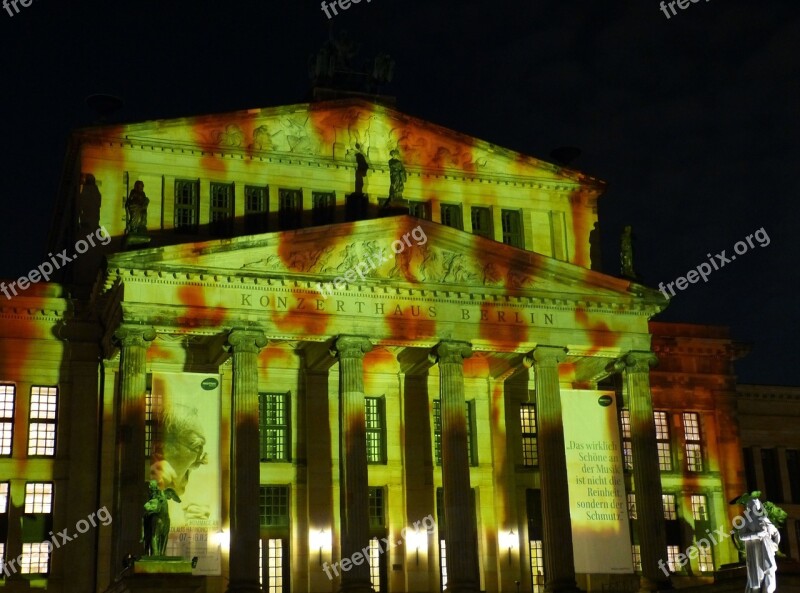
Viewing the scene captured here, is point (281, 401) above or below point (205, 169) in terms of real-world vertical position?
below

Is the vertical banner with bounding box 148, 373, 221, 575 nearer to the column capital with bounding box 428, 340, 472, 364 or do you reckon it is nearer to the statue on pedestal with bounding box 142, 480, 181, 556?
the statue on pedestal with bounding box 142, 480, 181, 556

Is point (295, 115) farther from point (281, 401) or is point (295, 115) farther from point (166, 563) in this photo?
point (166, 563)

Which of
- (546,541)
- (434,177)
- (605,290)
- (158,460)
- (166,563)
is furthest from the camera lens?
(434,177)

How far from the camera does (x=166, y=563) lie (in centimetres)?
3753

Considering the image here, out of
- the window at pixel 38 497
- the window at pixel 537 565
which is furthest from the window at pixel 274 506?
the window at pixel 537 565

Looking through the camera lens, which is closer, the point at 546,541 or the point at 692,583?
the point at 546,541

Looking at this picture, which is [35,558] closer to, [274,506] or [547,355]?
A: [274,506]

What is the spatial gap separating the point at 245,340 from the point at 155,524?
755cm

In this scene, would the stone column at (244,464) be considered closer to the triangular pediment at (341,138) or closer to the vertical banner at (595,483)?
the triangular pediment at (341,138)

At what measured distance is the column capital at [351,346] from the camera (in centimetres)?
4412

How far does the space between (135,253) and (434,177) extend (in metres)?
14.9

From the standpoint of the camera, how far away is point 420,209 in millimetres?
51594

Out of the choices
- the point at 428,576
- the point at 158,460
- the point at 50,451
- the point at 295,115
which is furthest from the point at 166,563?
the point at 295,115

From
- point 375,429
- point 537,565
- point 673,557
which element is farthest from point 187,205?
point 673,557
